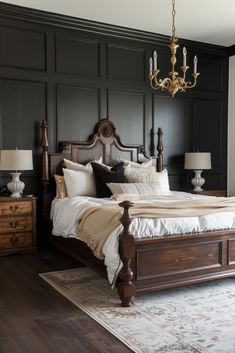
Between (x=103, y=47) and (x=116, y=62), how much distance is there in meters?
0.29

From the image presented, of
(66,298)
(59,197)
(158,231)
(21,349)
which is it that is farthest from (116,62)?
(21,349)

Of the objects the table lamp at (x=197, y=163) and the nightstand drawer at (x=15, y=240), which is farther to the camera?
the table lamp at (x=197, y=163)

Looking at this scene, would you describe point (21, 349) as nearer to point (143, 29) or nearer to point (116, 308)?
point (116, 308)

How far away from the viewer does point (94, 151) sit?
17.6ft

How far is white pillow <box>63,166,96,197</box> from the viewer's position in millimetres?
4647

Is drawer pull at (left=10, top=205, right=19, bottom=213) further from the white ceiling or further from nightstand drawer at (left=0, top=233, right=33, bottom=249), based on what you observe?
the white ceiling

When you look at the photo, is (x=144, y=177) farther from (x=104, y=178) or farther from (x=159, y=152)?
→ (x=159, y=152)

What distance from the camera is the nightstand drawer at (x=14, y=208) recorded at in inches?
173

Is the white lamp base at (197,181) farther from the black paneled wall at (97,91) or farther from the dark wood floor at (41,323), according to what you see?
the dark wood floor at (41,323)

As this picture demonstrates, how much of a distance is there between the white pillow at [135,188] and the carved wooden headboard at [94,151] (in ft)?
2.84

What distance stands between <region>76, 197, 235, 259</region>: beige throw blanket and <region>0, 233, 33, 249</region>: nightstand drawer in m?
1.21

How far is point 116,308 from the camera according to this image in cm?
289

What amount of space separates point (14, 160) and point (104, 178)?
1130 millimetres

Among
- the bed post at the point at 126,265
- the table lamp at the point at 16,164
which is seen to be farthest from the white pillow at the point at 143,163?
the bed post at the point at 126,265
